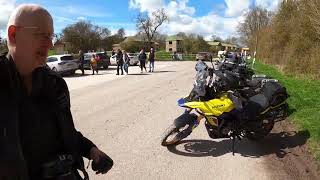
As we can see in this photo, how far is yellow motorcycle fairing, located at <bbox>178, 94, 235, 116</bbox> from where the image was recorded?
7.29 m

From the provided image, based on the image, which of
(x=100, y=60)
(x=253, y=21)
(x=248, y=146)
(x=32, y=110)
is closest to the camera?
(x=32, y=110)

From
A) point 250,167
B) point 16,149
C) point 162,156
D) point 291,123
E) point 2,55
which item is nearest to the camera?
point 16,149

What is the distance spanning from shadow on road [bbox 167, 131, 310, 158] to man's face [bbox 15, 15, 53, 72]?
5.42m

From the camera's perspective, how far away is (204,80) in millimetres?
7695

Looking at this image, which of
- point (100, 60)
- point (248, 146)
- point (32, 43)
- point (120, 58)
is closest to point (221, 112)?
point (248, 146)

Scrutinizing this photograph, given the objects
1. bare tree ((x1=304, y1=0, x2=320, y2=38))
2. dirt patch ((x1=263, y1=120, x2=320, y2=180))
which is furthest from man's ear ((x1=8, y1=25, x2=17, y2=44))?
bare tree ((x1=304, y1=0, x2=320, y2=38))

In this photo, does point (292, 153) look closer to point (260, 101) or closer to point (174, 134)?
point (260, 101)

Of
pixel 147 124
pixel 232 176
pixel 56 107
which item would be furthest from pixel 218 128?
pixel 56 107

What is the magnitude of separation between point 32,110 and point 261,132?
6.41m

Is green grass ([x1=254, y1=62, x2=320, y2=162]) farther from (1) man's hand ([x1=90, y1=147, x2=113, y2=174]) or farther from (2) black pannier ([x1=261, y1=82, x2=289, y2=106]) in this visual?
(1) man's hand ([x1=90, y1=147, x2=113, y2=174])

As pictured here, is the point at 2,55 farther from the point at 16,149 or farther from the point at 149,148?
the point at 149,148

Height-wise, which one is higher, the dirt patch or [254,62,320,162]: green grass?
[254,62,320,162]: green grass

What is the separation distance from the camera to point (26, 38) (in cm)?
216

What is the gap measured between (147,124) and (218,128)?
2.77m
